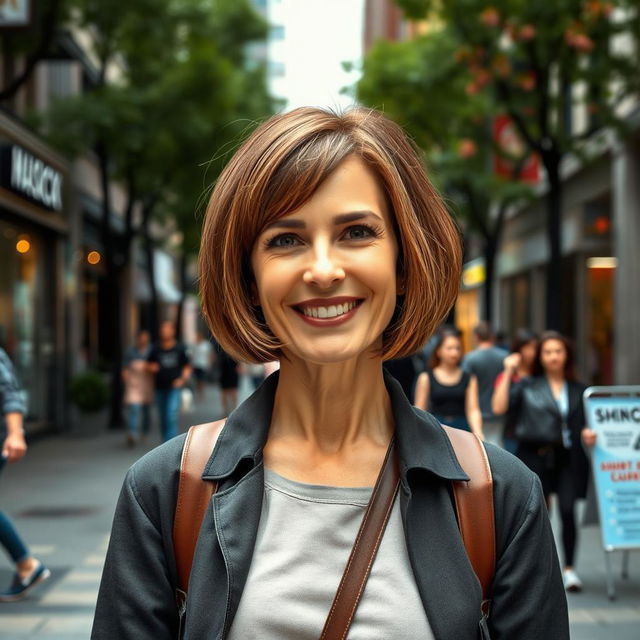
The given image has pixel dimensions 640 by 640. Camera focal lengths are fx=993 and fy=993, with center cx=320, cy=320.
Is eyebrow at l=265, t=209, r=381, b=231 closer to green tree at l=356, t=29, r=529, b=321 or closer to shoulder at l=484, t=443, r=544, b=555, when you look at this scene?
shoulder at l=484, t=443, r=544, b=555

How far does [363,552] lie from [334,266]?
49 centimetres

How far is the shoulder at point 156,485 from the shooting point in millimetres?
1724

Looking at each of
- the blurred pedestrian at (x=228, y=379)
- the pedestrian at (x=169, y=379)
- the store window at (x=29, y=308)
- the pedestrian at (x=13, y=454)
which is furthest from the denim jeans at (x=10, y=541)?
the blurred pedestrian at (x=228, y=379)

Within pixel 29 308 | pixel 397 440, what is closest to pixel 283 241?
pixel 397 440

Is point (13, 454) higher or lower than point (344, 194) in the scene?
lower

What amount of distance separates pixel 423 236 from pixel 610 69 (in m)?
15.4

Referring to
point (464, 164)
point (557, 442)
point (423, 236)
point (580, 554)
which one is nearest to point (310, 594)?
point (423, 236)

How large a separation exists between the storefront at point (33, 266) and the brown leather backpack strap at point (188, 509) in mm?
13489

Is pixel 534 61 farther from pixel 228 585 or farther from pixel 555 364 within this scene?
pixel 228 585

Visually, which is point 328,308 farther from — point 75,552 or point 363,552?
point 75,552

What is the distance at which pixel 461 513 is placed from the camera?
1710mm

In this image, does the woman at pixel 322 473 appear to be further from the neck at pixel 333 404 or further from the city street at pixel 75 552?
the city street at pixel 75 552

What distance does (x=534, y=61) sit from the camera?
15.7 metres

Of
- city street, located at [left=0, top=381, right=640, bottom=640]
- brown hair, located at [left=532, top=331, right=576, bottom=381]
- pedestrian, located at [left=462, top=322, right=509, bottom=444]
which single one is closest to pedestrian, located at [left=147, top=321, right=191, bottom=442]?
city street, located at [left=0, top=381, right=640, bottom=640]
